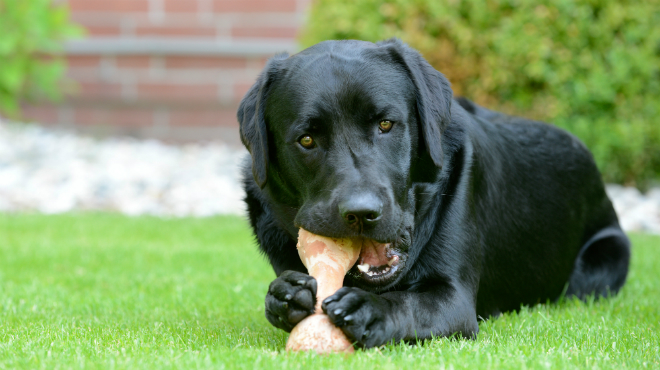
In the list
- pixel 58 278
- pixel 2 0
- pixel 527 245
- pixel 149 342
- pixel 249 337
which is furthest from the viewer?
pixel 2 0

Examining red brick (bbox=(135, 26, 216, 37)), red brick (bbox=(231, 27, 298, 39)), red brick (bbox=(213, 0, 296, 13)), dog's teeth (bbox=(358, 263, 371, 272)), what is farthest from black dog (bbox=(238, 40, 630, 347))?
red brick (bbox=(135, 26, 216, 37))

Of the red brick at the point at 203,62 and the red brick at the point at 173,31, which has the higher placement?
the red brick at the point at 173,31

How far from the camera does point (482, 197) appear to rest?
348 centimetres

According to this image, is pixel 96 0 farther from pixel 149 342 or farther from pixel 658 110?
pixel 149 342

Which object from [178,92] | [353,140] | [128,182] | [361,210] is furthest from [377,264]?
[178,92]

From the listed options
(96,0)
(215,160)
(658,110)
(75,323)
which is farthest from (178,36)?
(75,323)

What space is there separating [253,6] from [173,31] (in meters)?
1.26

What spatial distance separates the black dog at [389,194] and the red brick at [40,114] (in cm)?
884

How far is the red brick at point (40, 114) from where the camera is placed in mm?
11461

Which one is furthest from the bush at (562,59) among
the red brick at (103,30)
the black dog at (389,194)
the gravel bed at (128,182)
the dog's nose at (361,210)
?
the dog's nose at (361,210)

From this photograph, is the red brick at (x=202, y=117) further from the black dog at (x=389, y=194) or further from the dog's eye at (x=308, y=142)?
the dog's eye at (x=308, y=142)

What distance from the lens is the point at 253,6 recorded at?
10.7m

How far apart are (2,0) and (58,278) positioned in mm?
6274

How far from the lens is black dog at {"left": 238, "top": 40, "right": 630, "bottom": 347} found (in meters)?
2.69
